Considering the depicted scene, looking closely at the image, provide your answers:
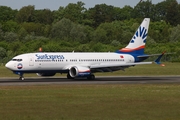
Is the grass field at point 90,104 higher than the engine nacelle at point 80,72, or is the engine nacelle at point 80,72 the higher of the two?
the engine nacelle at point 80,72

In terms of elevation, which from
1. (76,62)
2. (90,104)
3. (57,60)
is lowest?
(90,104)

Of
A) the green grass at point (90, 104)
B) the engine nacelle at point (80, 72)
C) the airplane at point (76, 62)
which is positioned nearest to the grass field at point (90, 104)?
the green grass at point (90, 104)

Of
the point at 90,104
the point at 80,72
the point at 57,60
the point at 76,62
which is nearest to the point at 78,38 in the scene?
the point at 76,62

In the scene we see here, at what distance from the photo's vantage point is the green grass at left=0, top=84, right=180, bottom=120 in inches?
→ 1164

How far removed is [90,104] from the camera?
34.2 metres

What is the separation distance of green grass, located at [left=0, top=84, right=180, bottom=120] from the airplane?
17.2 metres

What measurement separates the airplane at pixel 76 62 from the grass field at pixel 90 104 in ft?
56.5

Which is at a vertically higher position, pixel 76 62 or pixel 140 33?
pixel 140 33

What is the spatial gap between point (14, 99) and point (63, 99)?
2.95 m

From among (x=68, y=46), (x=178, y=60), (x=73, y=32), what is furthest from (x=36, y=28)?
(x=178, y=60)

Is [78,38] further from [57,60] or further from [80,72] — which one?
[80,72]

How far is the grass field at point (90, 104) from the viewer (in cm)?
2953

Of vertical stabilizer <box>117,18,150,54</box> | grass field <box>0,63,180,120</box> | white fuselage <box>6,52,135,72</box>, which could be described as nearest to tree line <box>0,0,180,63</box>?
vertical stabilizer <box>117,18,150,54</box>

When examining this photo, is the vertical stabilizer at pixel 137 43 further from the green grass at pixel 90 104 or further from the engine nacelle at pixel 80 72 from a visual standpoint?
the green grass at pixel 90 104
